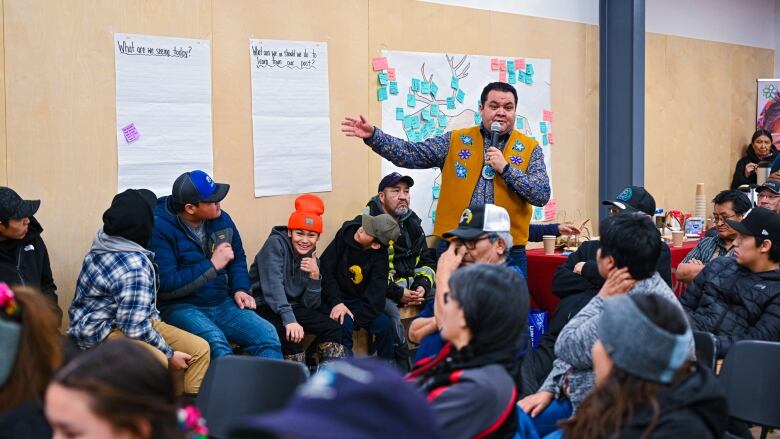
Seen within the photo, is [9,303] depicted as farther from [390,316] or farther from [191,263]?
[390,316]

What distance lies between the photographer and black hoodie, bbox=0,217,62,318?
3.75 meters

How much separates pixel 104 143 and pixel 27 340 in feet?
8.13

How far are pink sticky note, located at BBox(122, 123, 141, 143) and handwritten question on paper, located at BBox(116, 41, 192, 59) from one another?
371mm

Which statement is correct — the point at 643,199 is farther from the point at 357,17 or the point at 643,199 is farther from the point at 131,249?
the point at 131,249

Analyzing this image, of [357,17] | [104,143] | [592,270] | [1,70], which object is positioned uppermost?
[357,17]

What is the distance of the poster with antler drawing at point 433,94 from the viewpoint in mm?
5652

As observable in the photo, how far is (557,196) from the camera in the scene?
690 cm

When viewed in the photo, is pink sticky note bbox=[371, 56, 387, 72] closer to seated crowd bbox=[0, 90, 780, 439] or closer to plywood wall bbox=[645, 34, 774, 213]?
seated crowd bbox=[0, 90, 780, 439]

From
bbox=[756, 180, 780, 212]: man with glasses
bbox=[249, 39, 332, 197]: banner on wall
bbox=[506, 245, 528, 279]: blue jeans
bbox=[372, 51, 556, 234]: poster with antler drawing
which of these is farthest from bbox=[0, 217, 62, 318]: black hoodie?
bbox=[756, 180, 780, 212]: man with glasses

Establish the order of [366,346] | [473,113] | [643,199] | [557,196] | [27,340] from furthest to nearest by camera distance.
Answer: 1. [557,196]
2. [473,113]
3. [366,346]
4. [643,199]
5. [27,340]

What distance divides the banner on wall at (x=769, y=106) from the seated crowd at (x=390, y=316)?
3735 millimetres

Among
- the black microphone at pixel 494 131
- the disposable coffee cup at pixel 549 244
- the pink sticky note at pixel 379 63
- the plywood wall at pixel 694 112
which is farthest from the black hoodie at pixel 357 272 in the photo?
the plywood wall at pixel 694 112

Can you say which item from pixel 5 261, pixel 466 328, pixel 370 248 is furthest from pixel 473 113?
pixel 466 328

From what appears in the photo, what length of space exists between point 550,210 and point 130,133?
11.5 ft
